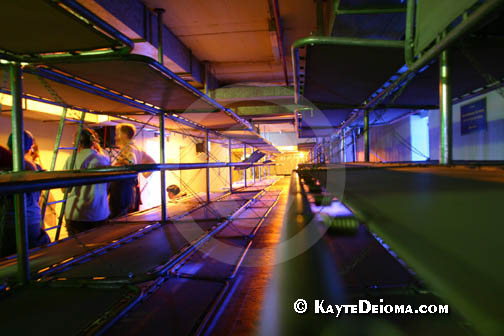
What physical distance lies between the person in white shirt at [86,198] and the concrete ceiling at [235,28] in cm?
169

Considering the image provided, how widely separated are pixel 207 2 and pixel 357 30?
1651 millimetres

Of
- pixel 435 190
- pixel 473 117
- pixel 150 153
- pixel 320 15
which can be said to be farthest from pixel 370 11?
pixel 150 153

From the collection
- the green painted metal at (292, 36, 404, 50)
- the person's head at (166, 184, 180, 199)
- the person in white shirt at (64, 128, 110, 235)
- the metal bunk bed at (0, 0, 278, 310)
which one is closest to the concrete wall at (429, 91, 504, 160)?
the green painted metal at (292, 36, 404, 50)

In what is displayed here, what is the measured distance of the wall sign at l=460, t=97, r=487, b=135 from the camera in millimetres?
3121

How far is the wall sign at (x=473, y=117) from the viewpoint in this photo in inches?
123

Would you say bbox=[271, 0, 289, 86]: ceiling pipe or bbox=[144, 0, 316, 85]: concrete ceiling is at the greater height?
bbox=[144, 0, 316, 85]: concrete ceiling

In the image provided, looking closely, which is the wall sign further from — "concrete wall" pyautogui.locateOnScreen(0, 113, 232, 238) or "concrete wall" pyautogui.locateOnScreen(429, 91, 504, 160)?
"concrete wall" pyautogui.locateOnScreen(0, 113, 232, 238)

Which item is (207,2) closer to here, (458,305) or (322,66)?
(322,66)

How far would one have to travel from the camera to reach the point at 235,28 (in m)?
3.08

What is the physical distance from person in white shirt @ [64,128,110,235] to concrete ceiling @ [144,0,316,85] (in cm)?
169

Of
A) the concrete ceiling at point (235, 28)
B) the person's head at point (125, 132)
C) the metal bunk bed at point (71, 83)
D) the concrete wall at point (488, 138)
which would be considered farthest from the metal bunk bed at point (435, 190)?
the person's head at point (125, 132)

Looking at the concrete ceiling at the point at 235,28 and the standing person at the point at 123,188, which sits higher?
the concrete ceiling at the point at 235,28

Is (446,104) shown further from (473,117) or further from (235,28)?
(473,117)

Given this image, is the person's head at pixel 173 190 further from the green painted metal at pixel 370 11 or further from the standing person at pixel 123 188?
the green painted metal at pixel 370 11
